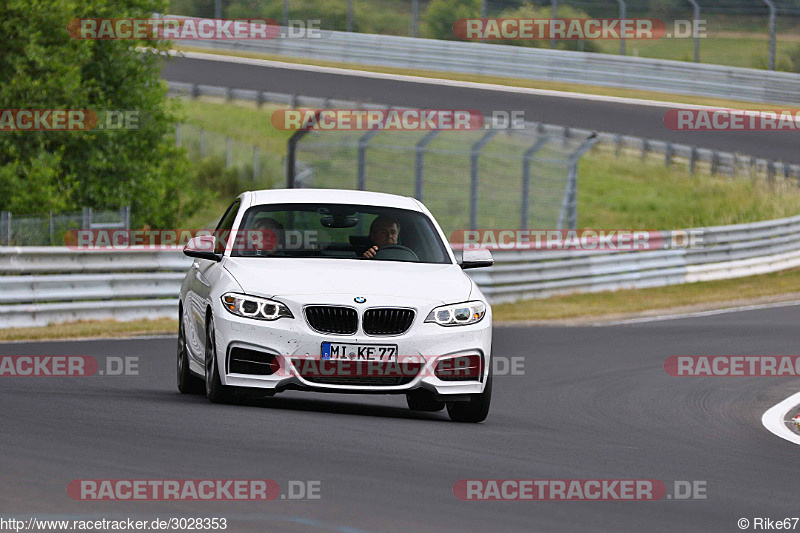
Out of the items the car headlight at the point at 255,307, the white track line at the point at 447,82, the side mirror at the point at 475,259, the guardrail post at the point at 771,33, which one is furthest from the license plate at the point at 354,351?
the white track line at the point at 447,82

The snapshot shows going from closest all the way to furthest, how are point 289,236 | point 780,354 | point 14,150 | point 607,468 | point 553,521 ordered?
1. point 553,521
2. point 607,468
3. point 780,354
4. point 289,236
5. point 14,150

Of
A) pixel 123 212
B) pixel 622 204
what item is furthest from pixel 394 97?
pixel 123 212

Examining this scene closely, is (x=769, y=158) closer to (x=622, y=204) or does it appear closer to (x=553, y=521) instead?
(x=622, y=204)

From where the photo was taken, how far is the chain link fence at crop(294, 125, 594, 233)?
85.0 feet

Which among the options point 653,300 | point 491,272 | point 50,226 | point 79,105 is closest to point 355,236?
point 50,226

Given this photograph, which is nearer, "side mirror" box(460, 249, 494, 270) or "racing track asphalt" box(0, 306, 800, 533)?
"racing track asphalt" box(0, 306, 800, 533)

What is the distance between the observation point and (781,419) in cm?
1175

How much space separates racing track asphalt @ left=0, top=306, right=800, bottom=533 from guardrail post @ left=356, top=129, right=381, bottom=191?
1188 centimetres

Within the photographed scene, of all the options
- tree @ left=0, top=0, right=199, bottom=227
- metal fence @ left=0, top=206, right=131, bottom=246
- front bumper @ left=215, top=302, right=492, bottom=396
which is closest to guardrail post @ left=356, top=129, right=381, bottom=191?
tree @ left=0, top=0, right=199, bottom=227

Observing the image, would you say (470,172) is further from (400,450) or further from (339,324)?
(400,450)

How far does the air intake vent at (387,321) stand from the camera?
972 centimetres

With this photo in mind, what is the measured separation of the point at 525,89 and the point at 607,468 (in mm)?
35322

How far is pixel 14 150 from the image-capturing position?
2595 centimetres

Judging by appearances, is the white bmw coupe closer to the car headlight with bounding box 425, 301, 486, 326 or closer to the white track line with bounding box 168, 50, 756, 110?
the car headlight with bounding box 425, 301, 486, 326
